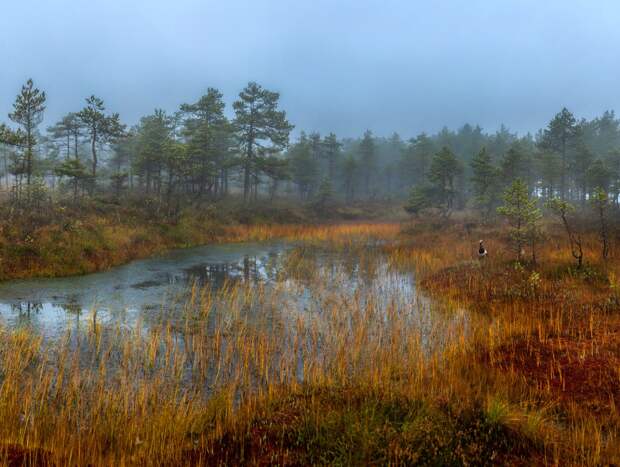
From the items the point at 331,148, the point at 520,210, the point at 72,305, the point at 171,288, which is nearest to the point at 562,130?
the point at 331,148

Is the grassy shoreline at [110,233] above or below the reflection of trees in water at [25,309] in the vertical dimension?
above

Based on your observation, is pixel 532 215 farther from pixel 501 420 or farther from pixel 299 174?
pixel 299 174

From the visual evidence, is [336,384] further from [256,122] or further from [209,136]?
[256,122]

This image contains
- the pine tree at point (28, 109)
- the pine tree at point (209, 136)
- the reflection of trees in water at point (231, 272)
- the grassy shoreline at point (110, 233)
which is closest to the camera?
the grassy shoreline at point (110, 233)

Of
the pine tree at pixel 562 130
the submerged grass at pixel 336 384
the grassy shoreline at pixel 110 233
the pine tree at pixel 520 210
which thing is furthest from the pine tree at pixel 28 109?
the pine tree at pixel 562 130

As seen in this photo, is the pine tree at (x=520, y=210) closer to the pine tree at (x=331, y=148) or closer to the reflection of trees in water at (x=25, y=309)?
the reflection of trees in water at (x=25, y=309)

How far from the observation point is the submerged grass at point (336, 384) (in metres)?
4.82

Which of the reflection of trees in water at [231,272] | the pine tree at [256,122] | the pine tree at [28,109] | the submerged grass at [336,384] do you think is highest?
the pine tree at [256,122]

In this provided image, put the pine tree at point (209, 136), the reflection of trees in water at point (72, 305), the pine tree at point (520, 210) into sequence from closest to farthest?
the reflection of trees in water at point (72, 305) < the pine tree at point (520, 210) < the pine tree at point (209, 136)

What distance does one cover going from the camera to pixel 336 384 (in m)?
6.77

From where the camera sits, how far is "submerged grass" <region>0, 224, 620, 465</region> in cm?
482

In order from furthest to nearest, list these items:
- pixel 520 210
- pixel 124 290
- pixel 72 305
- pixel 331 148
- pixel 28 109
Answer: pixel 331 148 < pixel 28 109 < pixel 520 210 < pixel 124 290 < pixel 72 305

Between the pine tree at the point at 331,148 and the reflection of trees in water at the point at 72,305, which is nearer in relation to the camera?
the reflection of trees in water at the point at 72,305

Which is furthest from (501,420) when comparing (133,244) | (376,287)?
(133,244)
